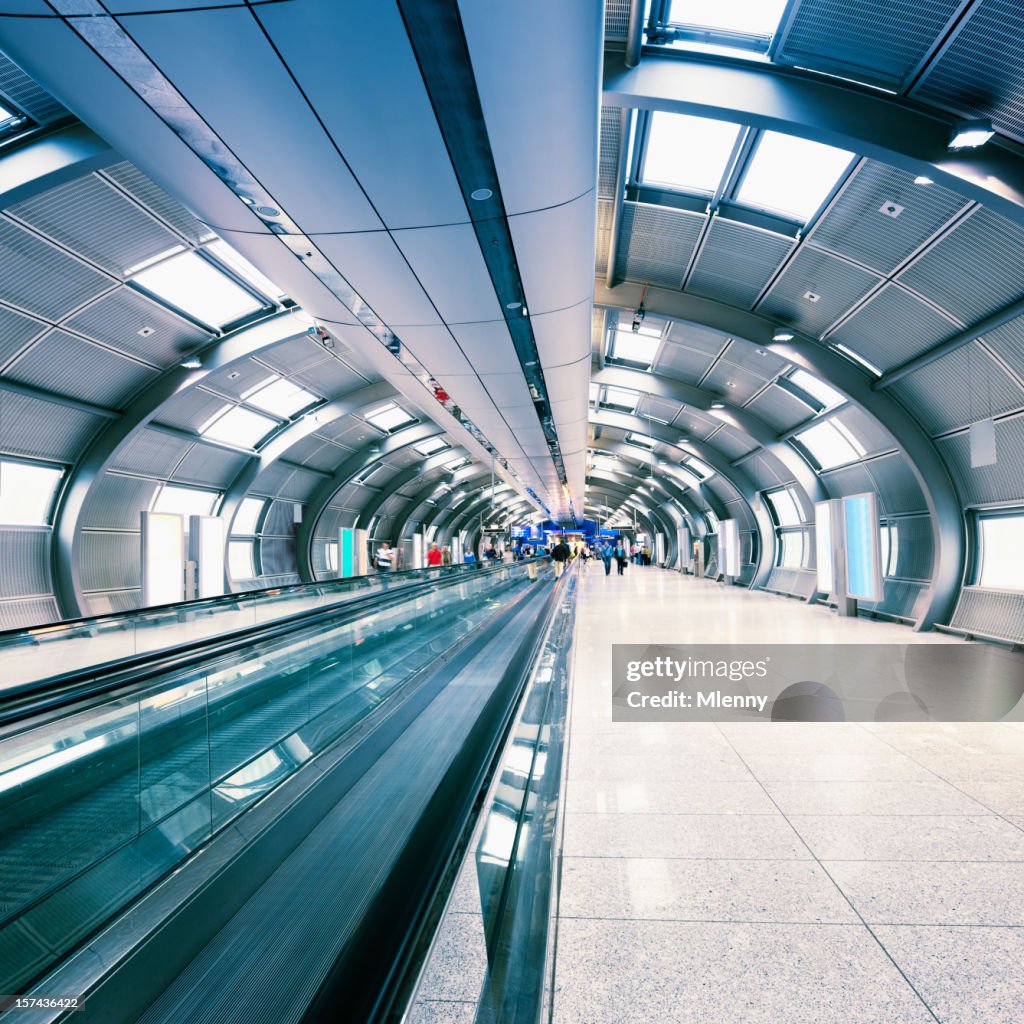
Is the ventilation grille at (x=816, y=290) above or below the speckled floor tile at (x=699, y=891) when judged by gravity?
above

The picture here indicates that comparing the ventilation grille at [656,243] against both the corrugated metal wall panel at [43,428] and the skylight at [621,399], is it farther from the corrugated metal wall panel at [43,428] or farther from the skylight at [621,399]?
the corrugated metal wall panel at [43,428]

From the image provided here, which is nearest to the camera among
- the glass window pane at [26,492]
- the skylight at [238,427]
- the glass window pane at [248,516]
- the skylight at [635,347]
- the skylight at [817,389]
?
the glass window pane at [26,492]

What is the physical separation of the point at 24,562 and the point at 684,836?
59.1ft

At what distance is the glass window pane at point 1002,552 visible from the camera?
493 inches

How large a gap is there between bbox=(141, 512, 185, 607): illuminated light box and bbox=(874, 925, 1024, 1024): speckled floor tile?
15.8 meters

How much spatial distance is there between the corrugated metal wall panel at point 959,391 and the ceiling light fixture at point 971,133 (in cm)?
492

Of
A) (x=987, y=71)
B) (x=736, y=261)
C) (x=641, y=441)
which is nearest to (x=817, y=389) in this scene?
(x=736, y=261)

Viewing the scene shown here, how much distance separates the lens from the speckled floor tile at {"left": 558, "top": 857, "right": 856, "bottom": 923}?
3.23 meters

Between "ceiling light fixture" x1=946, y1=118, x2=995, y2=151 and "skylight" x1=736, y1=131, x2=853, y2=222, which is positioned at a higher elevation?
"skylight" x1=736, y1=131, x2=853, y2=222

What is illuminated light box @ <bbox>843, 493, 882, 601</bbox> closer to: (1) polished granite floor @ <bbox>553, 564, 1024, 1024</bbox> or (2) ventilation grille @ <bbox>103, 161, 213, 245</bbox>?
(1) polished granite floor @ <bbox>553, 564, 1024, 1024</bbox>

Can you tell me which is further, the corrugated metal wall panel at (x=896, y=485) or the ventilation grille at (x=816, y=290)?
the corrugated metal wall panel at (x=896, y=485)

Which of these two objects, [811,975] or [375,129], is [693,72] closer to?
[375,129]

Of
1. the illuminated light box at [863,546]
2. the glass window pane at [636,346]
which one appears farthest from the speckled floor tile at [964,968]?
the glass window pane at [636,346]

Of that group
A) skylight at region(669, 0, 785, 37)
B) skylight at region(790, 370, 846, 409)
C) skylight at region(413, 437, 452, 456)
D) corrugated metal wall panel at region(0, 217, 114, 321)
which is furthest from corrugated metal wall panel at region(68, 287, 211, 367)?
skylight at region(413, 437, 452, 456)
